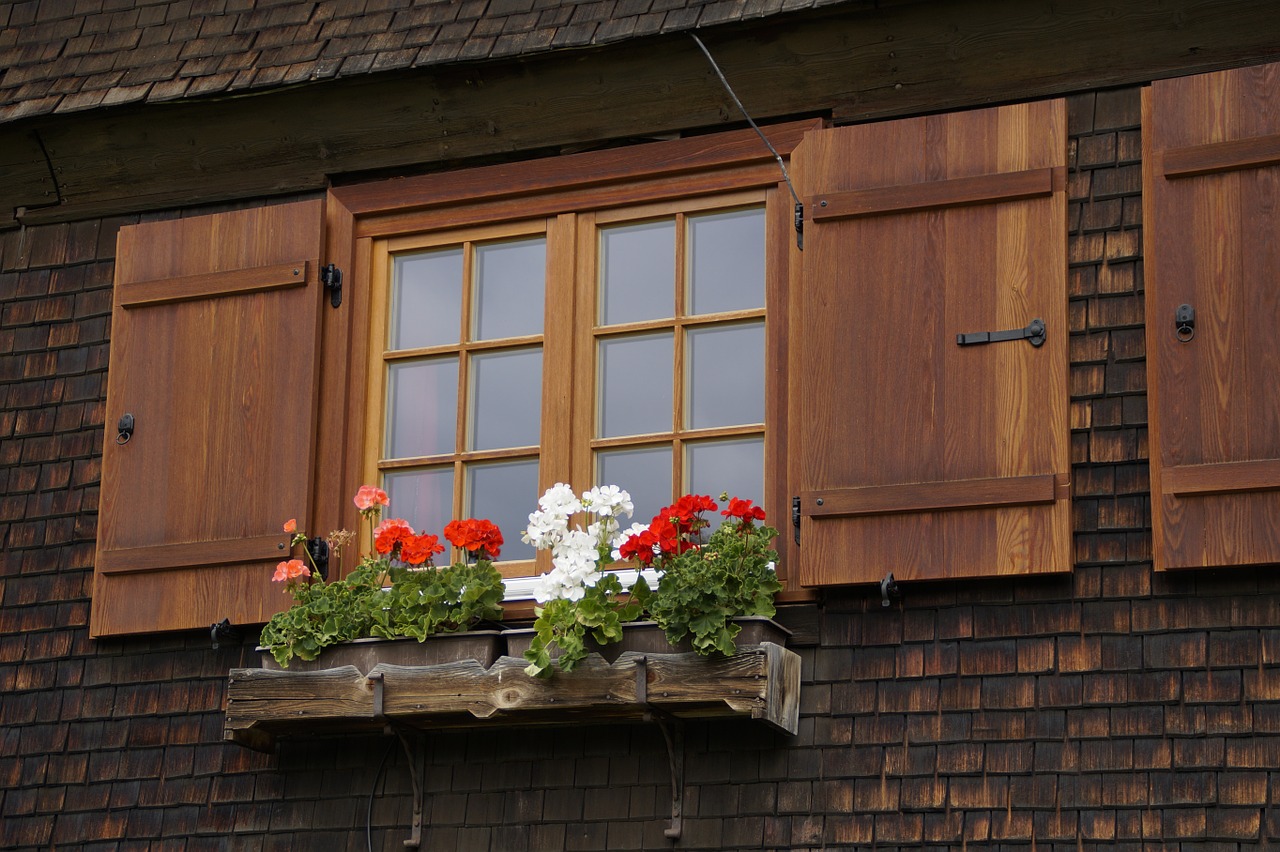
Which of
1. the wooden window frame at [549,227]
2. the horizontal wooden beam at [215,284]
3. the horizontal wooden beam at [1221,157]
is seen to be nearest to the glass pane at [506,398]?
the wooden window frame at [549,227]

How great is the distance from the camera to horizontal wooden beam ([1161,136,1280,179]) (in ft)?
21.1

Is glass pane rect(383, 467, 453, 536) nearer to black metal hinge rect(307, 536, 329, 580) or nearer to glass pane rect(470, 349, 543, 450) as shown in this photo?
glass pane rect(470, 349, 543, 450)

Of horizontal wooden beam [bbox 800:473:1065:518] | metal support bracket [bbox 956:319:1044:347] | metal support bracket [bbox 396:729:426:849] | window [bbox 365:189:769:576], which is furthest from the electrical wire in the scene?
metal support bracket [bbox 396:729:426:849]

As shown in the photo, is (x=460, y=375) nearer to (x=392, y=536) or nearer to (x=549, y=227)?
(x=549, y=227)

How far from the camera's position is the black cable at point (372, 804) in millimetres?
7035

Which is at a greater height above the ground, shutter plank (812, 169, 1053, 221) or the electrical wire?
the electrical wire

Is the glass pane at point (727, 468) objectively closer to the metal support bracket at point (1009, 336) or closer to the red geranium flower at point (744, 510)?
the red geranium flower at point (744, 510)

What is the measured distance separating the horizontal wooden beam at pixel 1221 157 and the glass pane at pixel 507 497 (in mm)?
2355

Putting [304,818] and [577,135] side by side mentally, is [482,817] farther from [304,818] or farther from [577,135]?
[577,135]

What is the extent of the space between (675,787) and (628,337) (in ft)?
5.27

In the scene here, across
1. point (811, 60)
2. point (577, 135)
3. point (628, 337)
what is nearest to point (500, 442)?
point (628, 337)

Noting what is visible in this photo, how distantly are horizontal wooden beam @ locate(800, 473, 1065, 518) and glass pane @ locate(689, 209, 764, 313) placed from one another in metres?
0.86

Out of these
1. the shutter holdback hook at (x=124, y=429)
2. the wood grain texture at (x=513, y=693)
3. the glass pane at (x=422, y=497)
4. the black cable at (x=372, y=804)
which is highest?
the shutter holdback hook at (x=124, y=429)

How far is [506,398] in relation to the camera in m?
7.52
